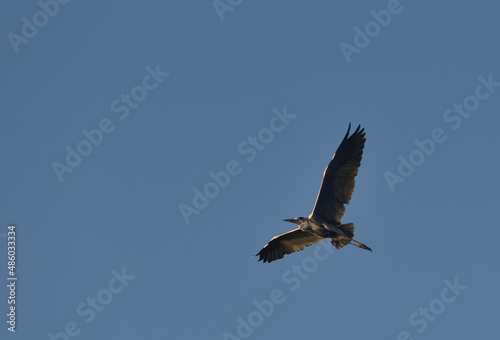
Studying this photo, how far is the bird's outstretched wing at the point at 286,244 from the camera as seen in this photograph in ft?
138

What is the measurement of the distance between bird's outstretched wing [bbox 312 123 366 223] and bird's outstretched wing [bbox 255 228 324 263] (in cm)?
280

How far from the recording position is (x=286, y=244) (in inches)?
1681

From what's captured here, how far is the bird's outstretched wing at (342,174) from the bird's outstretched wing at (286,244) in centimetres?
280

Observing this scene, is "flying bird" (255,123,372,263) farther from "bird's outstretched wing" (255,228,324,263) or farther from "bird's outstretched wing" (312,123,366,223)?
"bird's outstretched wing" (255,228,324,263)

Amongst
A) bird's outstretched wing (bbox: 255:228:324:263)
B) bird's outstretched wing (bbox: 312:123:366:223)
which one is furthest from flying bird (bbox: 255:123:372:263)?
bird's outstretched wing (bbox: 255:228:324:263)

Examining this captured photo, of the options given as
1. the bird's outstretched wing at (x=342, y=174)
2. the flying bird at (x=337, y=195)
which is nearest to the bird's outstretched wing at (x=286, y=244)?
the flying bird at (x=337, y=195)

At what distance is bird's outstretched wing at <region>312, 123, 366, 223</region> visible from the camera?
38781 mm

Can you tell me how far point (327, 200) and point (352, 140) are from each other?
103 inches

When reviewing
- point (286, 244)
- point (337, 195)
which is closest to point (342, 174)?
point (337, 195)

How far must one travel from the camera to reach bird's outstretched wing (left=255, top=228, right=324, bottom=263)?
4194cm

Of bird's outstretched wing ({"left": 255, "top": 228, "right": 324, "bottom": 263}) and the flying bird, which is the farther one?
bird's outstretched wing ({"left": 255, "top": 228, "right": 324, "bottom": 263})

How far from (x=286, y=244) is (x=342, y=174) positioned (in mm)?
5310

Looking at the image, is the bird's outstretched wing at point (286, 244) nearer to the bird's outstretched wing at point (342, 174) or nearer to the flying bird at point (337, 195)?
the flying bird at point (337, 195)

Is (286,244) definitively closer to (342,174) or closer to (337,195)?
(337,195)
